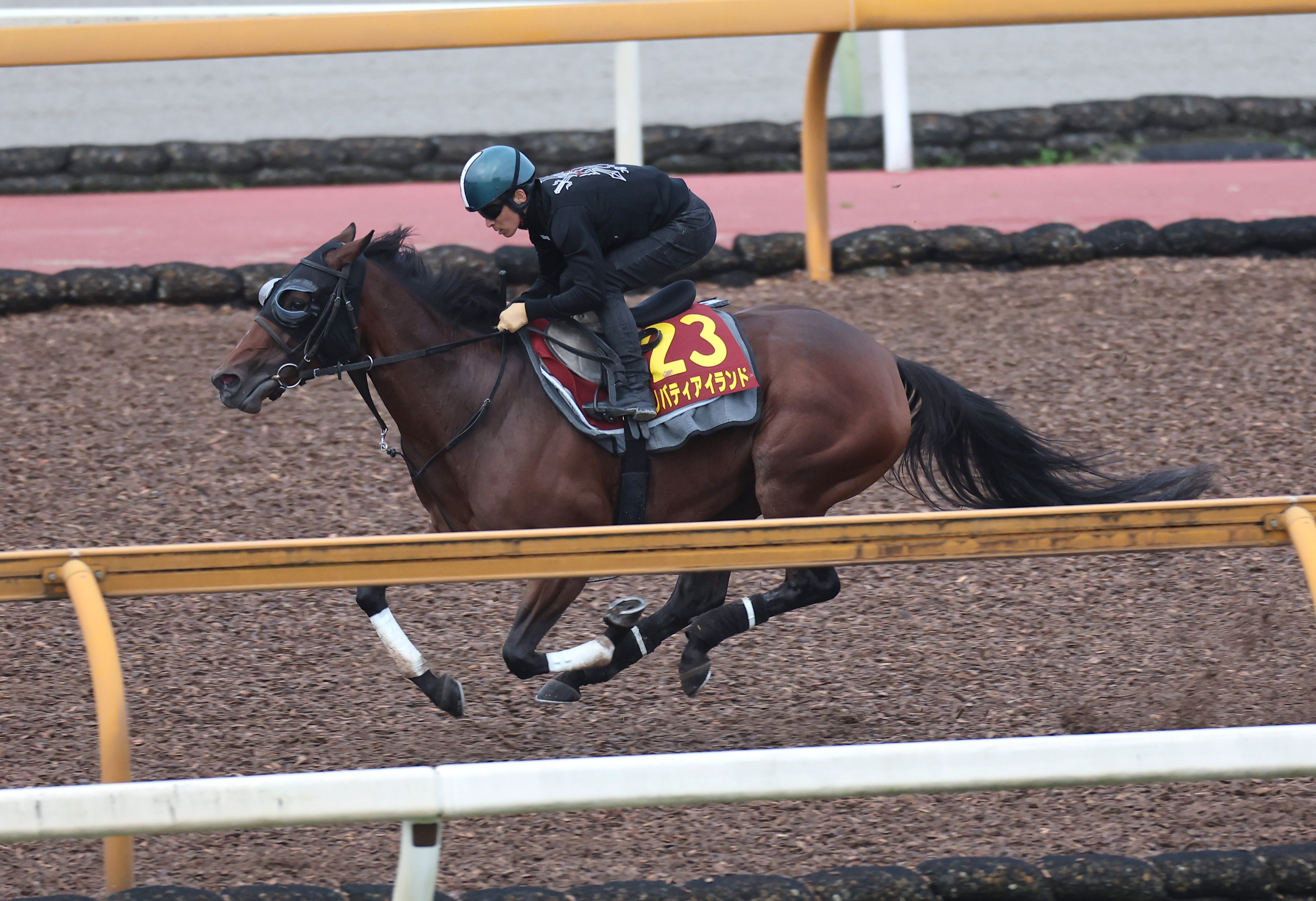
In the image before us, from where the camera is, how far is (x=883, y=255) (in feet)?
26.6

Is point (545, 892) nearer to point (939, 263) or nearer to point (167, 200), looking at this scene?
point (939, 263)

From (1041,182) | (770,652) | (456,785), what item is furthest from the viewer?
(1041,182)

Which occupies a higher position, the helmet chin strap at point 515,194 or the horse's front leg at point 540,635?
the helmet chin strap at point 515,194

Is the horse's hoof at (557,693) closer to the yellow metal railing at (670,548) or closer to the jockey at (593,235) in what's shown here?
the jockey at (593,235)

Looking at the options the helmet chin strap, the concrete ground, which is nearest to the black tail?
the helmet chin strap

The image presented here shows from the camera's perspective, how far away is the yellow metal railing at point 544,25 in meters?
6.72

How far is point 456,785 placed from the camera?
256cm

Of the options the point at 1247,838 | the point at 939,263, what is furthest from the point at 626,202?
the point at 939,263

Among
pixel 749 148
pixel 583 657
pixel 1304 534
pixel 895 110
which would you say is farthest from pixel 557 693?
pixel 749 148

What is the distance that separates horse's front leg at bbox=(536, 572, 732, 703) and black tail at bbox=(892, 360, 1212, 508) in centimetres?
82

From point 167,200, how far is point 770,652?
7.22m

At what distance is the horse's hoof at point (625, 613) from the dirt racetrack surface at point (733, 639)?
32 centimetres

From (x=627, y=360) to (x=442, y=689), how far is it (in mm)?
1141

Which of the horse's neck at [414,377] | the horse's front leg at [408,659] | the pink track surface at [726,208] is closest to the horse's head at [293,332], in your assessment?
the horse's neck at [414,377]
